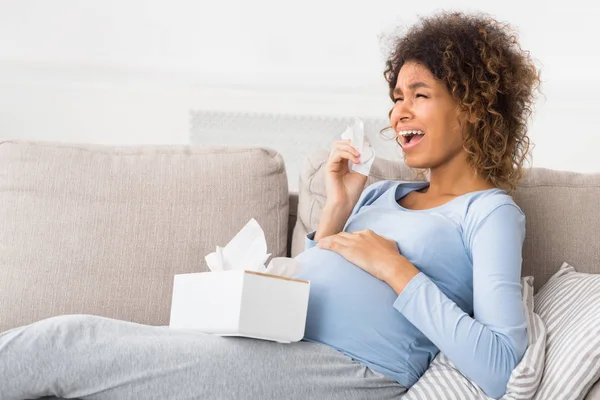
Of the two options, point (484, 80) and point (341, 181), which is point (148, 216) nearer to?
point (341, 181)

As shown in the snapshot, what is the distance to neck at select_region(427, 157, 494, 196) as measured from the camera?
1.77 meters

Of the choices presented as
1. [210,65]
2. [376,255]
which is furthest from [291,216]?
[210,65]

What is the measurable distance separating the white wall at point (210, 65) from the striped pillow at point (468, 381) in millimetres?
1569

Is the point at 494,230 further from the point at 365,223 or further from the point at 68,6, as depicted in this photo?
the point at 68,6

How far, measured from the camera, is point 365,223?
1.76 metres

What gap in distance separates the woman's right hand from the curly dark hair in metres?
0.25

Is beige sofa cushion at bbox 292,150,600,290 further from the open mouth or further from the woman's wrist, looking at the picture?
the woman's wrist

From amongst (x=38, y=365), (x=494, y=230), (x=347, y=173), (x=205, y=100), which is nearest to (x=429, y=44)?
(x=347, y=173)

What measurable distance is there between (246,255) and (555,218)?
0.76 meters

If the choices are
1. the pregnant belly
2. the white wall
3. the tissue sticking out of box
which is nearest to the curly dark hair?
the pregnant belly

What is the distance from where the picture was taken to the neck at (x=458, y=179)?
5.80ft

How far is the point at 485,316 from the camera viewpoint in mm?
1466

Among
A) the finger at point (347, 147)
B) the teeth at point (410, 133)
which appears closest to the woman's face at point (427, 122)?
the teeth at point (410, 133)

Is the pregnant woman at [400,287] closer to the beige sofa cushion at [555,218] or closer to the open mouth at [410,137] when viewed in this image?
the open mouth at [410,137]
